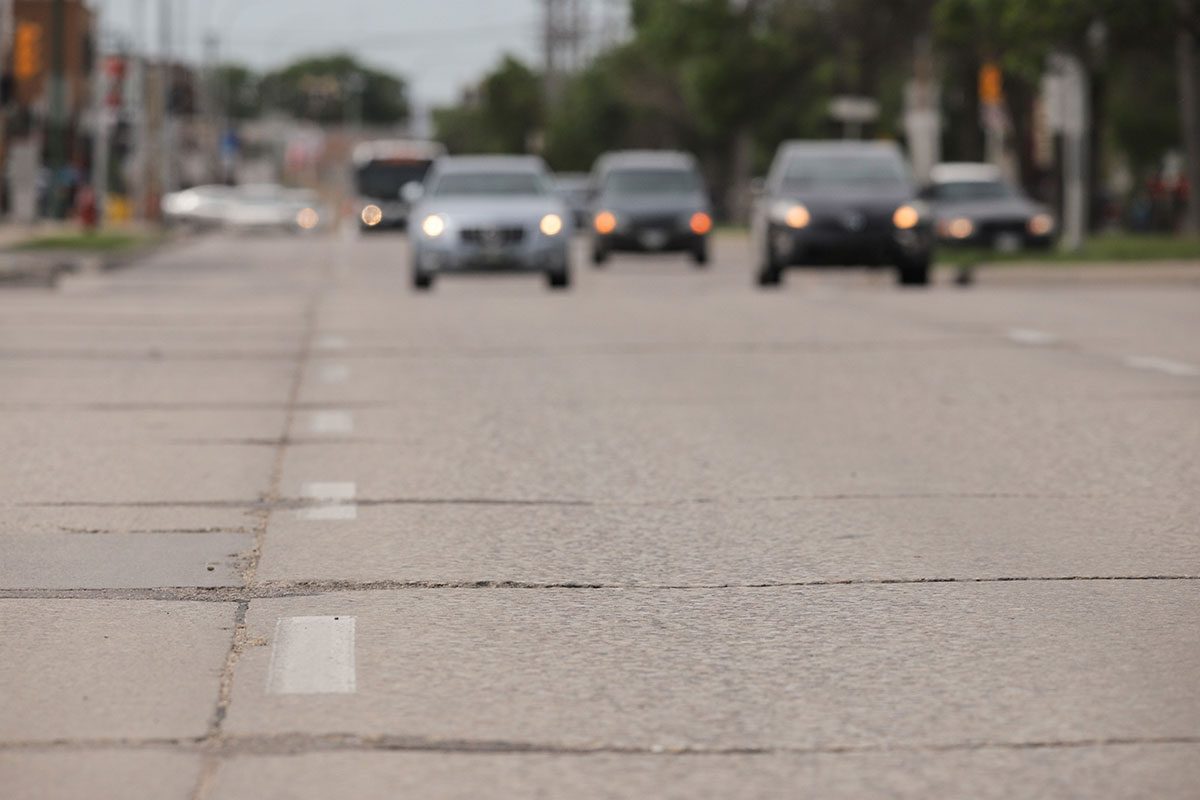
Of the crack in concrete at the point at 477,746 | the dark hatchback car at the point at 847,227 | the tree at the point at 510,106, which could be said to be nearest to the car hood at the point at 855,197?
the dark hatchback car at the point at 847,227

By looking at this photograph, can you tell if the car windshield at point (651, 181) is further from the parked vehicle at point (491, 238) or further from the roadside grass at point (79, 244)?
the parked vehicle at point (491, 238)

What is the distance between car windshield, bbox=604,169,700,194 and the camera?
40562 mm

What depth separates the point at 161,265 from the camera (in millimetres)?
41719

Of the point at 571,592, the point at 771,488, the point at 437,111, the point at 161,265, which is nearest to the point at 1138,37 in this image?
the point at 161,265

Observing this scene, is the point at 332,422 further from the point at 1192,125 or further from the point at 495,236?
the point at 1192,125

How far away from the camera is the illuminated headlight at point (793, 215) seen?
30.1 metres

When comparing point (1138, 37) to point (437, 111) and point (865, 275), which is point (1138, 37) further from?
point (437, 111)

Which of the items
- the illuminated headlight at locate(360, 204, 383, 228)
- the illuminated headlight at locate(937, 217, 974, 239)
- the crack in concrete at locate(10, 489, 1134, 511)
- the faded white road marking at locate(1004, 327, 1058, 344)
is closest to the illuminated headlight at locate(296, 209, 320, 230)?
the illuminated headlight at locate(360, 204, 383, 228)

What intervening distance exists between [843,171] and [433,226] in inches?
196

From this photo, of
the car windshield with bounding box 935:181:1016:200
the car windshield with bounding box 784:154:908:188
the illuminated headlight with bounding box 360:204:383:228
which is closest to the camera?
the car windshield with bounding box 784:154:908:188

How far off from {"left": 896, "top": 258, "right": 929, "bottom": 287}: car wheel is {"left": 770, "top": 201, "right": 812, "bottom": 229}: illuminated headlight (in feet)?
4.08

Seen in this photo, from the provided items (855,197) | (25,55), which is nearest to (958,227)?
(855,197)

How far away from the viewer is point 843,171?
103ft

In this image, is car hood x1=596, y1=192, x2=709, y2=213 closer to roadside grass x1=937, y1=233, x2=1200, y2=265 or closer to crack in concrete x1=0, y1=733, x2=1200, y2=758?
roadside grass x1=937, y1=233, x2=1200, y2=265
